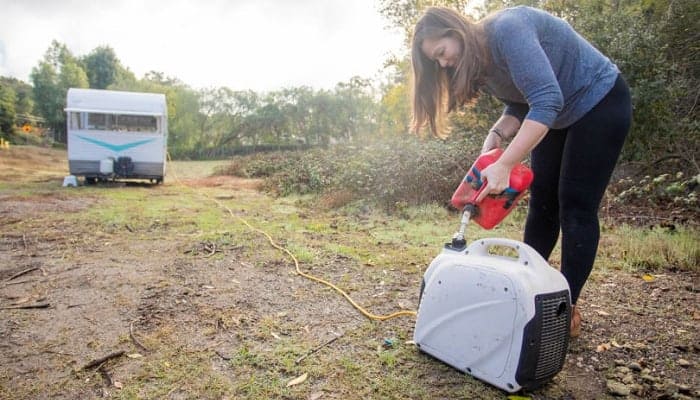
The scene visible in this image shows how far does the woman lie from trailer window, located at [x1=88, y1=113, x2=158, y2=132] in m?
8.79

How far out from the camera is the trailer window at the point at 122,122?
889cm

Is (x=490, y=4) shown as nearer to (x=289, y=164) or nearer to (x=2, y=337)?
(x=289, y=164)

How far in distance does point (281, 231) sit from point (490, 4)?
933 centimetres

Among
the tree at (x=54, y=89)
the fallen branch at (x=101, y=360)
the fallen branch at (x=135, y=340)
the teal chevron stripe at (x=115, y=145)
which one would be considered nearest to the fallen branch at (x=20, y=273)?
the fallen branch at (x=135, y=340)

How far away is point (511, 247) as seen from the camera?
1458 millimetres

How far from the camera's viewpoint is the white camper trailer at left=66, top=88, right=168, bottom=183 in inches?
346

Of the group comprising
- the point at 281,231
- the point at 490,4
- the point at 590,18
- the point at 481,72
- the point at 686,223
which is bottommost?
the point at 281,231

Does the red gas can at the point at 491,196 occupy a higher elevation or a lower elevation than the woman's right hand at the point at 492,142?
lower

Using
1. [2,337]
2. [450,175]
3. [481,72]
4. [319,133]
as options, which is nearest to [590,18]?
[450,175]

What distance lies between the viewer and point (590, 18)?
6.40 meters

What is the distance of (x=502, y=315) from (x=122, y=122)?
9566mm

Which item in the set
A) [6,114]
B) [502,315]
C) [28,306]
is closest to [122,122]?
[28,306]

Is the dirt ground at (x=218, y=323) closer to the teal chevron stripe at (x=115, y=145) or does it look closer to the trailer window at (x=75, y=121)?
the teal chevron stripe at (x=115, y=145)

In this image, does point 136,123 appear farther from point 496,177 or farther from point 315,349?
point 496,177
